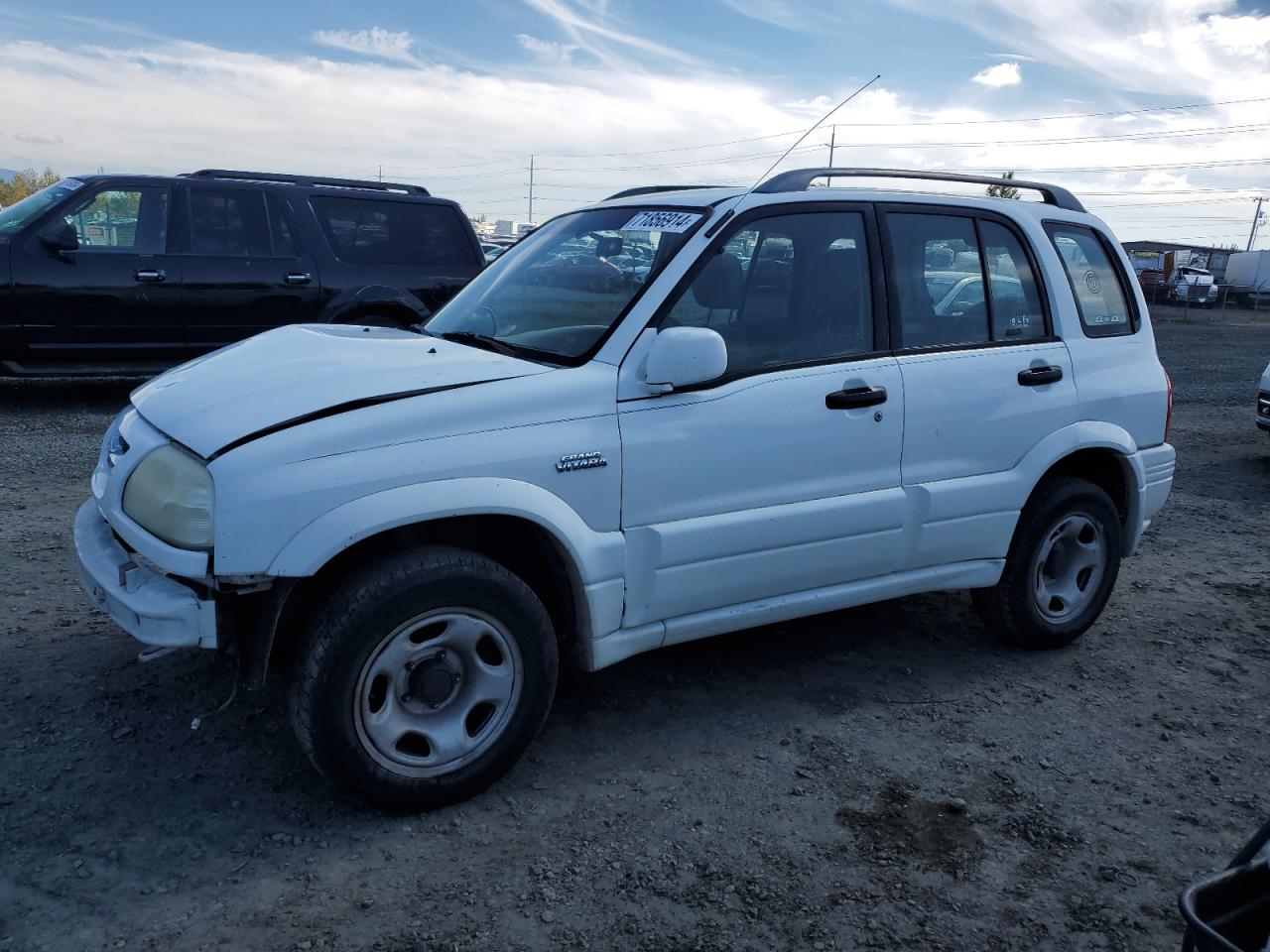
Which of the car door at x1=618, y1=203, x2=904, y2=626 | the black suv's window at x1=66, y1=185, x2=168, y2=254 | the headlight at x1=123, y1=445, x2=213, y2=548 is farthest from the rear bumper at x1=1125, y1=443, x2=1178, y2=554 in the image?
the black suv's window at x1=66, y1=185, x2=168, y2=254

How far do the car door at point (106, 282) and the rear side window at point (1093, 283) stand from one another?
7341mm

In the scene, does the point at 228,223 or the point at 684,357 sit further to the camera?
the point at 228,223

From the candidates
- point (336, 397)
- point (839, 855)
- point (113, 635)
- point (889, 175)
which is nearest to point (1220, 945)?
point (839, 855)

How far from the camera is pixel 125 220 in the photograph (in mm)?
8930

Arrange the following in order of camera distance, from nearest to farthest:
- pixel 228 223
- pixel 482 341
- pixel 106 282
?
pixel 482 341, pixel 106 282, pixel 228 223

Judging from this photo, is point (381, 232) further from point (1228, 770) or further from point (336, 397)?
point (1228, 770)

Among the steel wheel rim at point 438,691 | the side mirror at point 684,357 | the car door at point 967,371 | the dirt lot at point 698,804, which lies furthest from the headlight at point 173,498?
the car door at point 967,371

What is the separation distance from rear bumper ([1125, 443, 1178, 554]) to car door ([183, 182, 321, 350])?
23.5 ft

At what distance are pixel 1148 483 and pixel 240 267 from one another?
7.56 meters

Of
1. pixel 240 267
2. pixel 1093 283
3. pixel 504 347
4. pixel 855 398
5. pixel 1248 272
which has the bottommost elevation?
pixel 855 398

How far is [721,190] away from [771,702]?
6.46 ft

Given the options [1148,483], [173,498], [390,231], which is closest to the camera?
[173,498]

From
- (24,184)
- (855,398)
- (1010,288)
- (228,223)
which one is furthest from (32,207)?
(24,184)

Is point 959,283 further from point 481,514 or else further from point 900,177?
point 481,514
